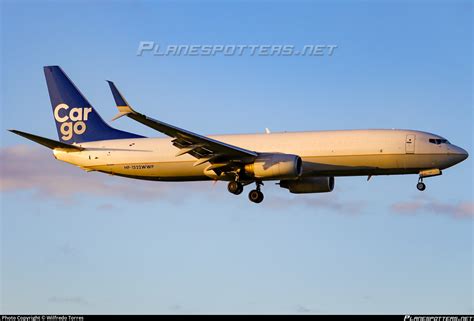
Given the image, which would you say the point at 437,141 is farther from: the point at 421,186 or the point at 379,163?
the point at 379,163

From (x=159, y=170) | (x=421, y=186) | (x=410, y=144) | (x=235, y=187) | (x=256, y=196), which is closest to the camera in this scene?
(x=410, y=144)

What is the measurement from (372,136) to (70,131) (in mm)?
18365

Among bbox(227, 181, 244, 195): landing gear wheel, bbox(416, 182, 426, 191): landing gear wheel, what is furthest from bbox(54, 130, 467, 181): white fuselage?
bbox(227, 181, 244, 195): landing gear wheel

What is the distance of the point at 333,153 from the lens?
49.4 metres

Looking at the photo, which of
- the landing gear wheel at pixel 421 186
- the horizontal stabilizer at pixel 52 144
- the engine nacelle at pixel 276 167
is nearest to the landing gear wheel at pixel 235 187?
the engine nacelle at pixel 276 167

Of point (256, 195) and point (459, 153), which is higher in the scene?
point (459, 153)

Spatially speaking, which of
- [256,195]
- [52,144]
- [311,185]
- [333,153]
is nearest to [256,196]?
[256,195]

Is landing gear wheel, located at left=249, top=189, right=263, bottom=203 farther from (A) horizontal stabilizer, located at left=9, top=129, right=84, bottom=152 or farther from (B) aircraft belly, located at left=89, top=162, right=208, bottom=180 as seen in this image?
(A) horizontal stabilizer, located at left=9, top=129, right=84, bottom=152

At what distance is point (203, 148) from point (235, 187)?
11.9 ft

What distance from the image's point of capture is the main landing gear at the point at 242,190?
52250 mm

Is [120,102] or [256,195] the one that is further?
[256,195]

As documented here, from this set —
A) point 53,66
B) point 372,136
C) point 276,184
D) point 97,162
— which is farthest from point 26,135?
point 372,136

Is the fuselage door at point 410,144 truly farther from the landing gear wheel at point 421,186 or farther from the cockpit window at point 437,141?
the landing gear wheel at point 421,186

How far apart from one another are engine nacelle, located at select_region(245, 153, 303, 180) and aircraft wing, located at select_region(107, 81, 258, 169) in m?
0.52
